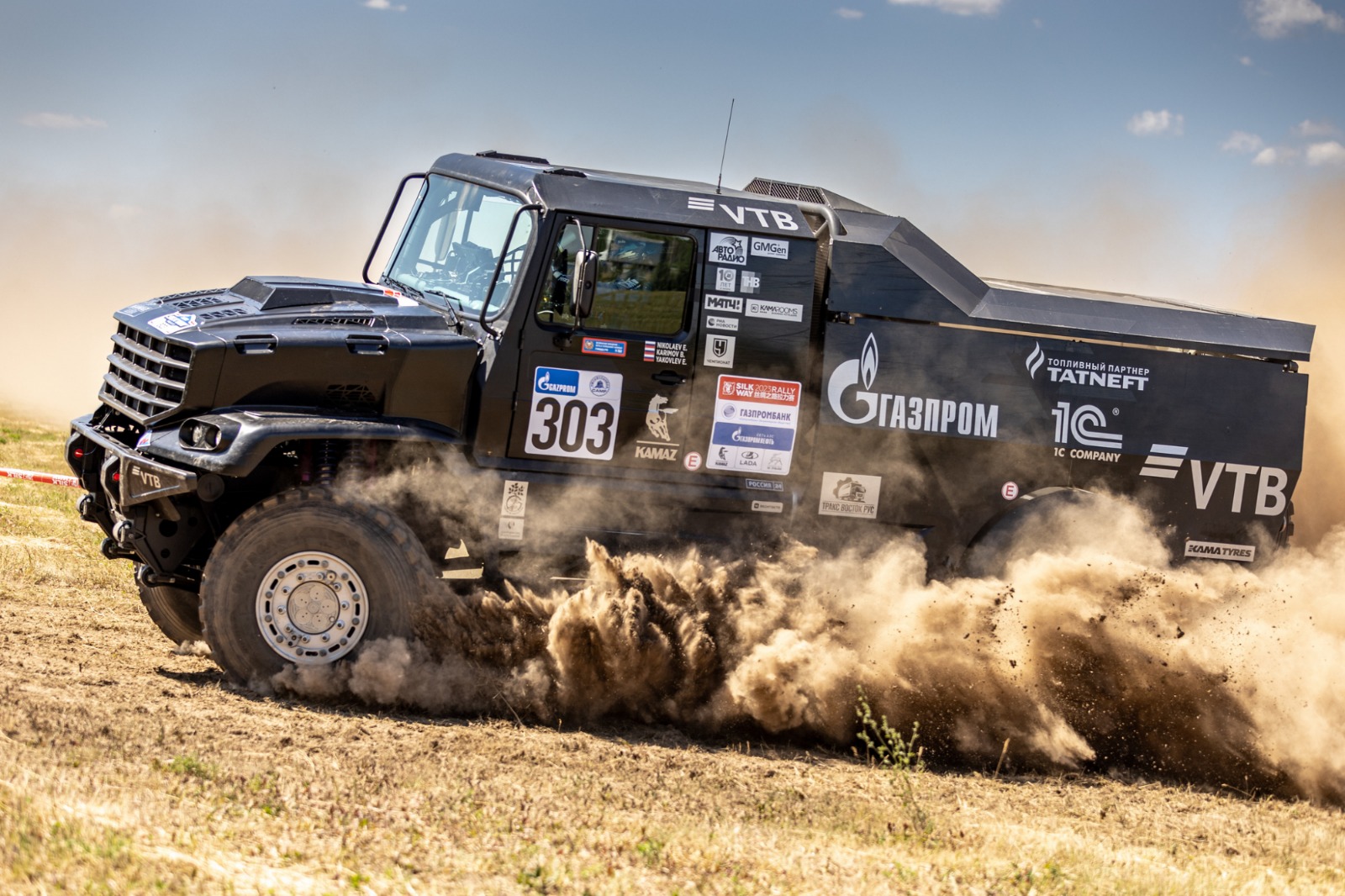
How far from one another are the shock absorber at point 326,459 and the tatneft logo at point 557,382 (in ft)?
3.63

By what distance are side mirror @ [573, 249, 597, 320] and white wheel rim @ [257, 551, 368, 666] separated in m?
1.79

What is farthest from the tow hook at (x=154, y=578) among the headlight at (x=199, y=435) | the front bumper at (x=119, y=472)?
the headlight at (x=199, y=435)

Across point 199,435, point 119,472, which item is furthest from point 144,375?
point 199,435

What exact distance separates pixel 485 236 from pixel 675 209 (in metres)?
1.12

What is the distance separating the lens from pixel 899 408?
7.19 m

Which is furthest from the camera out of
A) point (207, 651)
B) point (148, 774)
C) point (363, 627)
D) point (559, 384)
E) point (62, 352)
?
point (62, 352)

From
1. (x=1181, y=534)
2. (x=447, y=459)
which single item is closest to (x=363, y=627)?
(x=447, y=459)

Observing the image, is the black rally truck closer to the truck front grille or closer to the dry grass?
the truck front grille

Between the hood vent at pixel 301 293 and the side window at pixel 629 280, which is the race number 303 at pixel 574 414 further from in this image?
the hood vent at pixel 301 293

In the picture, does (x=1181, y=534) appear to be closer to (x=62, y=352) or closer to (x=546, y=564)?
(x=546, y=564)

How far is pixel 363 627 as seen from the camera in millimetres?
6355

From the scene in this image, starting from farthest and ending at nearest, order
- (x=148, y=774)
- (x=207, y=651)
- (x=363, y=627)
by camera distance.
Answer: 1. (x=207, y=651)
2. (x=363, y=627)
3. (x=148, y=774)

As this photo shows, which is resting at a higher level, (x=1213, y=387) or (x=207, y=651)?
(x=1213, y=387)

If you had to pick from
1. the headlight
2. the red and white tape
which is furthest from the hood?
the red and white tape
